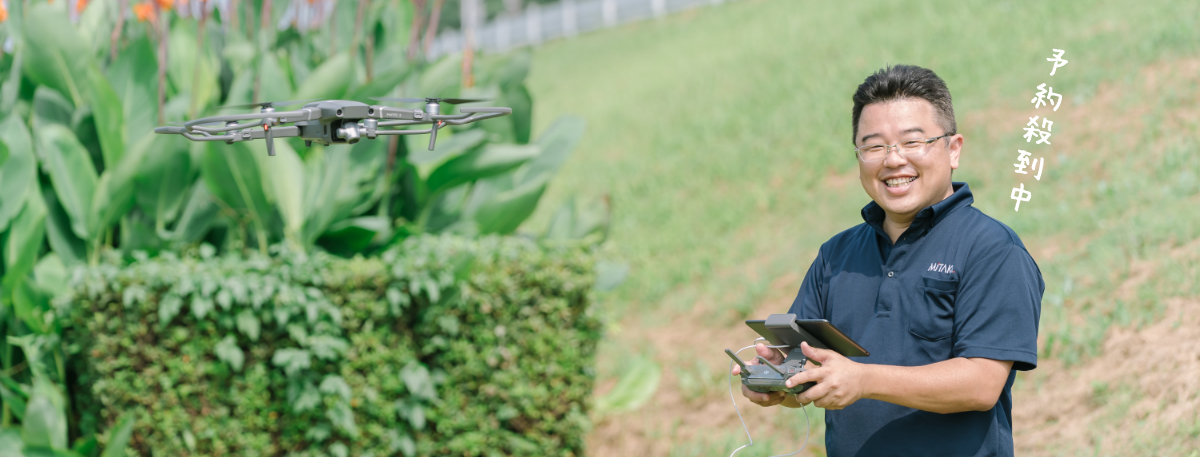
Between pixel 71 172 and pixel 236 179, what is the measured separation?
2.54 feet

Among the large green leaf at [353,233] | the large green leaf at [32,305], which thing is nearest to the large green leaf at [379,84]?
the large green leaf at [353,233]

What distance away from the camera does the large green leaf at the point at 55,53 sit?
398 cm

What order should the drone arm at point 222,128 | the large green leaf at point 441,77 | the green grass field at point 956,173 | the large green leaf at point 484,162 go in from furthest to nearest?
the large green leaf at point 441,77
the large green leaf at point 484,162
the green grass field at point 956,173
the drone arm at point 222,128

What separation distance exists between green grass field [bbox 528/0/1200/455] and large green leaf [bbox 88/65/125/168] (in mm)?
2505

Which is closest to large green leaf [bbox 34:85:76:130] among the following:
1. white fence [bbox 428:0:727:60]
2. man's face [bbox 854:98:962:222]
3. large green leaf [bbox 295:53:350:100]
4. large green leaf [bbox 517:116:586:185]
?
large green leaf [bbox 295:53:350:100]

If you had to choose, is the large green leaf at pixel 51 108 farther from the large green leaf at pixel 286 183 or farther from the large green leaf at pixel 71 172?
the large green leaf at pixel 286 183

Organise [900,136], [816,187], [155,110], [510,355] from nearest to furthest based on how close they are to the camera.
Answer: [900,136] → [510,355] → [155,110] → [816,187]

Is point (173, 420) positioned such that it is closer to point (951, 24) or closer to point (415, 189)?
point (415, 189)

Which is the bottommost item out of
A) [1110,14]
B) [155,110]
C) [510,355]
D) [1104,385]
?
[510,355]

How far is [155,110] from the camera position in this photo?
14.4 ft

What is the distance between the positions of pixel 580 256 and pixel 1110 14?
18.4 ft

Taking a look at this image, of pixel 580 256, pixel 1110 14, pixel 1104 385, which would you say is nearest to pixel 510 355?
pixel 580 256

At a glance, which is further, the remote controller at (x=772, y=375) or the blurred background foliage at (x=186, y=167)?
the blurred background foliage at (x=186, y=167)

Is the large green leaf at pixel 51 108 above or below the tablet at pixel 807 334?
below
